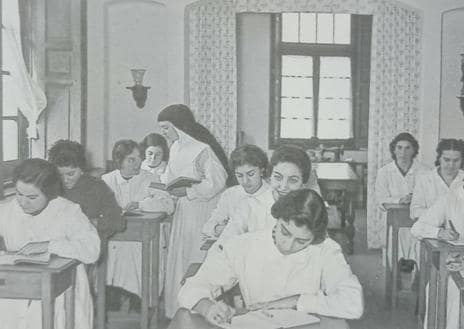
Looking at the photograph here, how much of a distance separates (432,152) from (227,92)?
186 cm

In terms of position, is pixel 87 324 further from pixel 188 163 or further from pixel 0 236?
pixel 188 163

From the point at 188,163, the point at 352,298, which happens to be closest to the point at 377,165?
the point at 188,163

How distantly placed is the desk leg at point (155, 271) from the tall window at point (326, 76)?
4.16m

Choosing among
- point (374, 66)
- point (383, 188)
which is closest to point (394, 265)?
point (383, 188)

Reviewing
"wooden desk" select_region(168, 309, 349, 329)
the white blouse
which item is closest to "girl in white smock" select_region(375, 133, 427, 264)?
the white blouse

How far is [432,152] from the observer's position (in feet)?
20.0

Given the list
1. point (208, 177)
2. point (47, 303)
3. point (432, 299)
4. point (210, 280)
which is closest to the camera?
point (210, 280)

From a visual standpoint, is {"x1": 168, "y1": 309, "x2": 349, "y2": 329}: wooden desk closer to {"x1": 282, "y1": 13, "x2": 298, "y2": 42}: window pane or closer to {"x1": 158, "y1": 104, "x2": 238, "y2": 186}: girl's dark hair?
{"x1": 158, "y1": 104, "x2": 238, "y2": 186}: girl's dark hair

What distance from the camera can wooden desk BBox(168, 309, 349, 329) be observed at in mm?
2021

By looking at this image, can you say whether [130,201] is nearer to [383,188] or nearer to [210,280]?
[383,188]

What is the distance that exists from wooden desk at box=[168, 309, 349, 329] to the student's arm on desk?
1656mm

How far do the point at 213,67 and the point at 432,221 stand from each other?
3.18 meters

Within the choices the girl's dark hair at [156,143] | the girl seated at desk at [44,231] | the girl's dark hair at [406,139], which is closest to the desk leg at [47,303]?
the girl seated at desk at [44,231]

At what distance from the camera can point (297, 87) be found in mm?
8062
